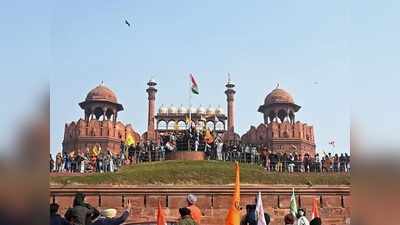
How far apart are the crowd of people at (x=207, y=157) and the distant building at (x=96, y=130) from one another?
41.3 ft

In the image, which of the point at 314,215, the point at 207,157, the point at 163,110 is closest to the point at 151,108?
the point at 163,110

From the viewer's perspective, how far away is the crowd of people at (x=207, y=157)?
1942cm

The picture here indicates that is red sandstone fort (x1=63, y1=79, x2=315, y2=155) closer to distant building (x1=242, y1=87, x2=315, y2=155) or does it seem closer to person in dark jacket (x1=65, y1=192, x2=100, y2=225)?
distant building (x1=242, y1=87, x2=315, y2=155)

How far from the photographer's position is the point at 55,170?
18828 mm

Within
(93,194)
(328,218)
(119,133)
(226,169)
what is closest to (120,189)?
(93,194)

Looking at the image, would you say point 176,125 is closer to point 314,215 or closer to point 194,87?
point 194,87

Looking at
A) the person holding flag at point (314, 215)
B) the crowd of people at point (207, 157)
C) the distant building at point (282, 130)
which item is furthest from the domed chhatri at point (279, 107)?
the person holding flag at point (314, 215)

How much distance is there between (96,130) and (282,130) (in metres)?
12.9

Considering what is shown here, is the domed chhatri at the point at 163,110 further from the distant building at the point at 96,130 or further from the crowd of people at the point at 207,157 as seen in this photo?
the crowd of people at the point at 207,157

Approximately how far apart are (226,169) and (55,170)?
618cm

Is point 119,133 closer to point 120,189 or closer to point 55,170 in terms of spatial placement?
point 55,170

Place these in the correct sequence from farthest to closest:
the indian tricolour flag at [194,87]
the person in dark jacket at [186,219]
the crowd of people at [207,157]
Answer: the indian tricolour flag at [194,87] < the crowd of people at [207,157] < the person in dark jacket at [186,219]

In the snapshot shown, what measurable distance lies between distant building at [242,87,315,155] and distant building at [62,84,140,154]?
354 inches
